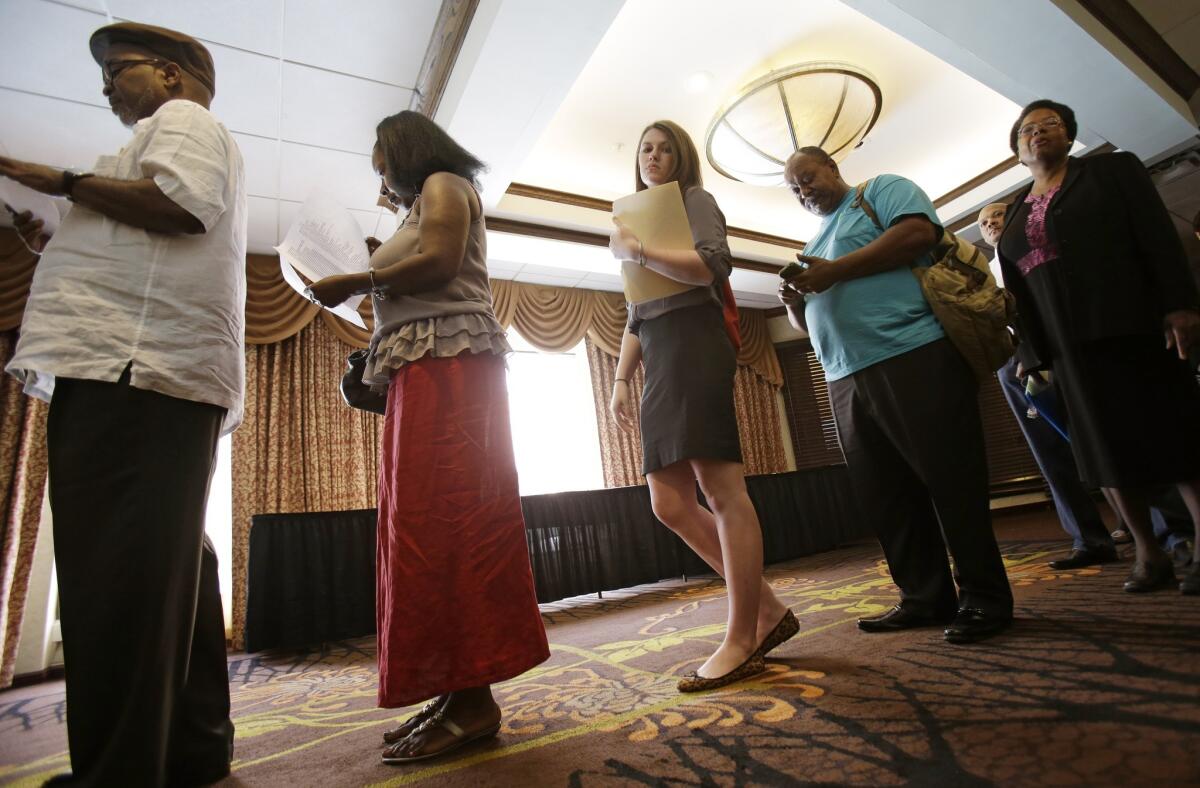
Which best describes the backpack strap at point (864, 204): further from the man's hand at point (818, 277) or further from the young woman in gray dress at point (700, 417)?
the young woman in gray dress at point (700, 417)

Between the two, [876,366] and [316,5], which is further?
[316,5]

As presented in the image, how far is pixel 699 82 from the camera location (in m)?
3.72

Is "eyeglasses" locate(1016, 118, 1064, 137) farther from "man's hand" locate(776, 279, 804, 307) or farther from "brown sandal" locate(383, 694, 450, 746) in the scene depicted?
"brown sandal" locate(383, 694, 450, 746)

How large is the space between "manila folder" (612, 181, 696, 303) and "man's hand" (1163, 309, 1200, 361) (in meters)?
1.15

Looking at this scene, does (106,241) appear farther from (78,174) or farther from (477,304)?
(477,304)

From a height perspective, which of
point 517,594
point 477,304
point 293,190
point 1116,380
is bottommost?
point 517,594

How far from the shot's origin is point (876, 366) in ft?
4.42

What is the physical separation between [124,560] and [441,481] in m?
0.44

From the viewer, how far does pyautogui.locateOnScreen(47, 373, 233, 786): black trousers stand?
747 millimetres

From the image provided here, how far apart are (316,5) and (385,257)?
2.21m

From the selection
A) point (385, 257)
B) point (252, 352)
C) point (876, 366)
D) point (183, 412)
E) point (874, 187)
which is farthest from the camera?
point (252, 352)

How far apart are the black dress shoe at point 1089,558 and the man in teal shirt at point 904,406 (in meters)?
0.94

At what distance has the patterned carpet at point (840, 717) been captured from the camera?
0.64 meters

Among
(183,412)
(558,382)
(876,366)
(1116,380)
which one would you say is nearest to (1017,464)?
(558,382)
